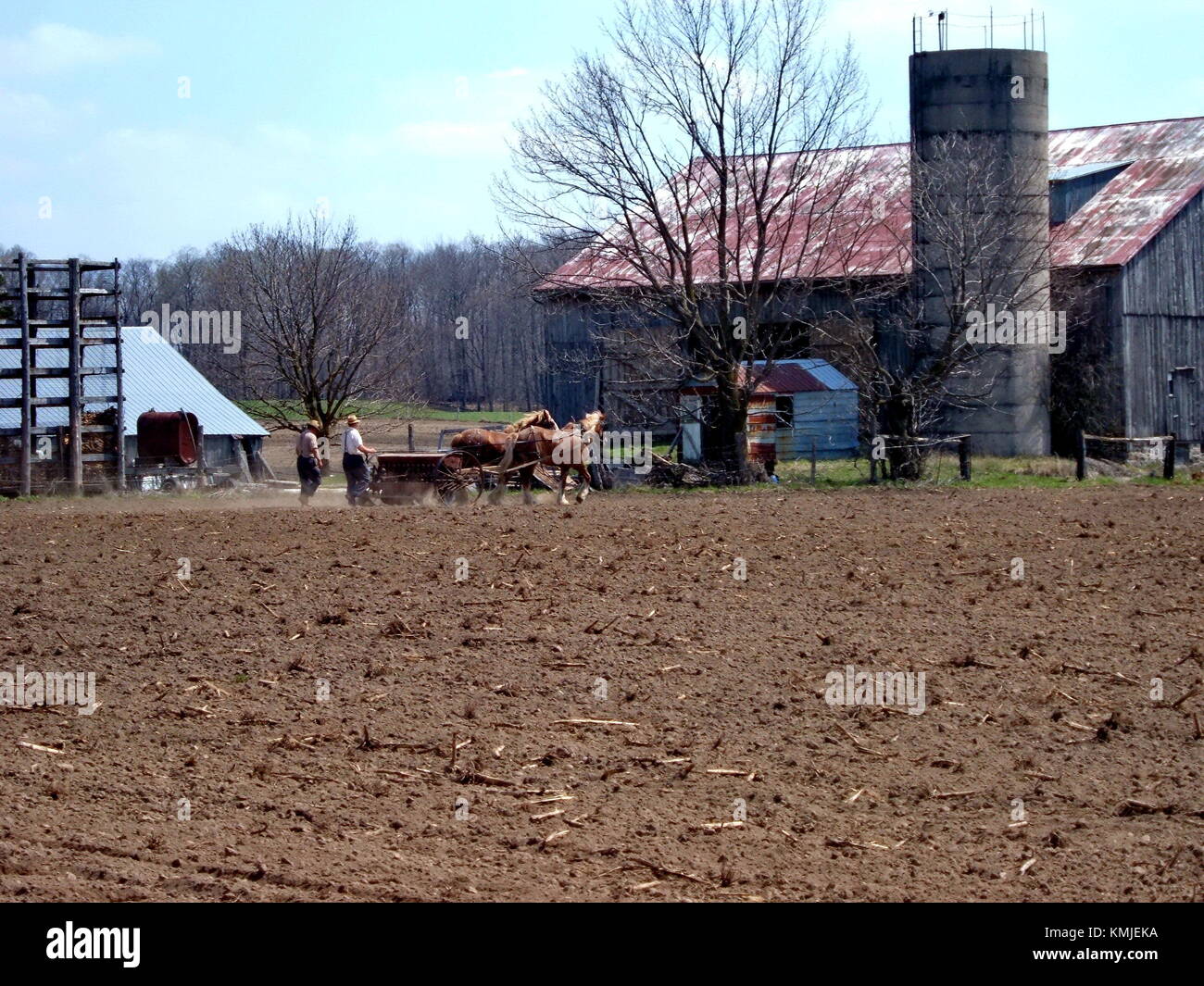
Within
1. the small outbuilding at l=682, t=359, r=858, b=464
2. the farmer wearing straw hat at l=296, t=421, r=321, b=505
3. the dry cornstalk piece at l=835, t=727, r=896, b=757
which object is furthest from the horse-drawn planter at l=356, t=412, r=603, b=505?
the dry cornstalk piece at l=835, t=727, r=896, b=757

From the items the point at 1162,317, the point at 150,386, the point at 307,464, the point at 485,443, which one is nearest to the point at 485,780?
the point at 485,443

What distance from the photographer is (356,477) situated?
76.1 feet

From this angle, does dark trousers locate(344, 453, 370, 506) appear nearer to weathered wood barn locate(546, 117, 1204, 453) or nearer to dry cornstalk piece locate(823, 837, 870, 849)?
weathered wood barn locate(546, 117, 1204, 453)

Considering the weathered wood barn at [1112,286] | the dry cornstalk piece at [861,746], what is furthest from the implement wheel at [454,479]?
the dry cornstalk piece at [861,746]

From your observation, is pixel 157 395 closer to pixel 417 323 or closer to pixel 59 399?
pixel 59 399

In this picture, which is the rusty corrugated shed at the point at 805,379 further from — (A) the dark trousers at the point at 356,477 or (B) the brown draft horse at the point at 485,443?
(A) the dark trousers at the point at 356,477

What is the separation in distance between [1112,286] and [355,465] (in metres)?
20.8

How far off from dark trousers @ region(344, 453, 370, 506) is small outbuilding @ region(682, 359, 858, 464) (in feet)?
37.8

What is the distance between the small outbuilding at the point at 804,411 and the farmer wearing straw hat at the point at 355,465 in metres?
11.5
